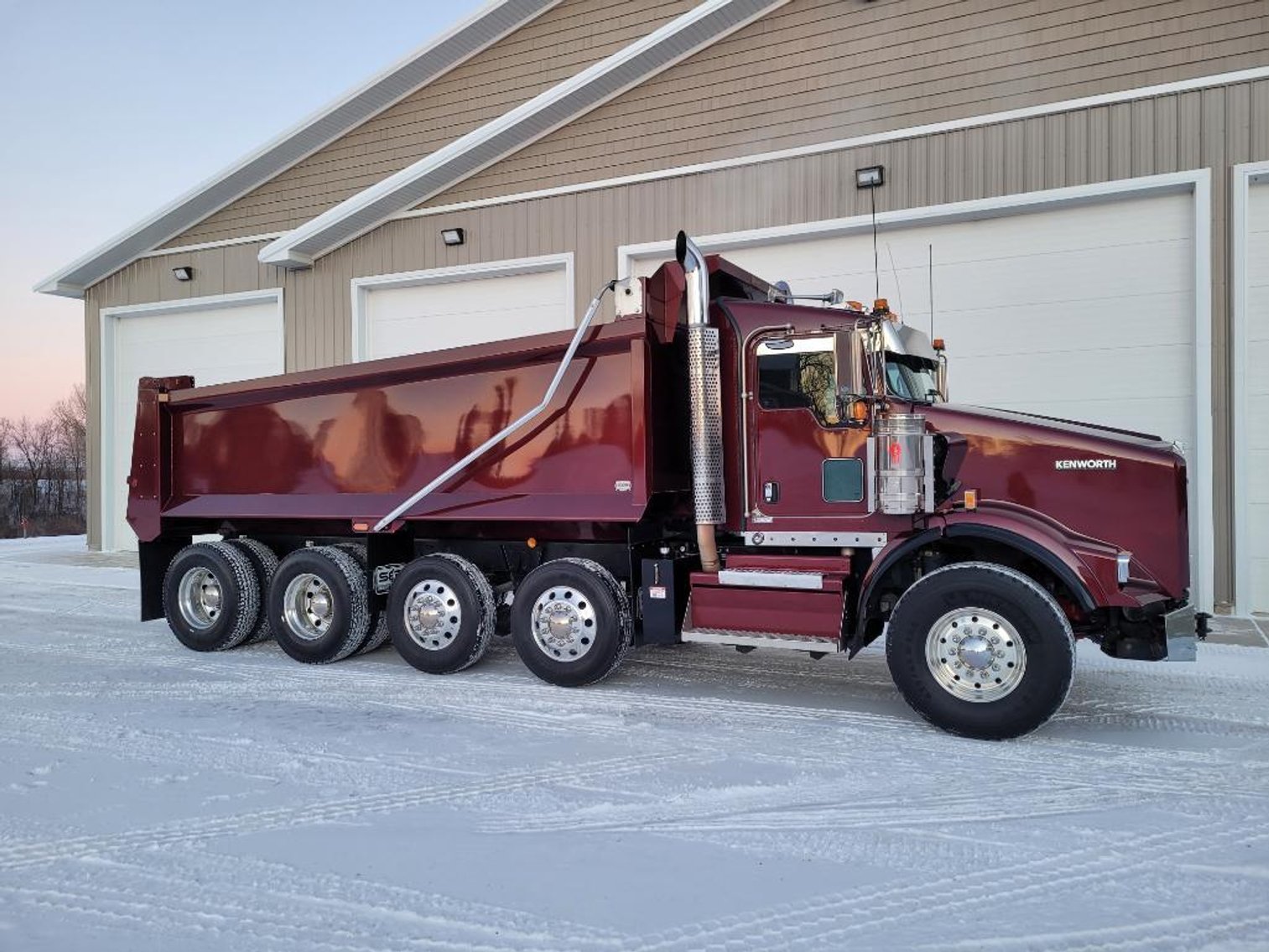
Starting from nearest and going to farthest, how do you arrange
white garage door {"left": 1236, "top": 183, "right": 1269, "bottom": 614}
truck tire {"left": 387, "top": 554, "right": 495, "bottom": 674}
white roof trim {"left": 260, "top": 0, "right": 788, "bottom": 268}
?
truck tire {"left": 387, "top": 554, "right": 495, "bottom": 674}, white garage door {"left": 1236, "top": 183, "right": 1269, "bottom": 614}, white roof trim {"left": 260, "top": 0, "right": 788, "bottom": 268}

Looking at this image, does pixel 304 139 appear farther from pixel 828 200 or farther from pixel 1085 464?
pixel 1085 464

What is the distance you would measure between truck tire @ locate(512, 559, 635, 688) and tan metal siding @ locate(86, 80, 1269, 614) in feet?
21.5

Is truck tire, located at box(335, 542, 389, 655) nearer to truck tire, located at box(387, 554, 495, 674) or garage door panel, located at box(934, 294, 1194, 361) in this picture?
truck tire, located at box(387, 554, 495, 674)

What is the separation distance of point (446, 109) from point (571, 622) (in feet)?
34.4

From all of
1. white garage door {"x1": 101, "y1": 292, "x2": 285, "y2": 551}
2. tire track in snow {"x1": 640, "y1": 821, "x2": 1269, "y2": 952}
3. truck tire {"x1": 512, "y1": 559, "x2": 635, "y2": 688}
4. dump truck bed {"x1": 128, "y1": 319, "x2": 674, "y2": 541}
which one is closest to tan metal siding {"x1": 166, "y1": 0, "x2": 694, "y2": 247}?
white garage door {"x1": 101, "y1": 292, "x2": 285, "y2": 551}

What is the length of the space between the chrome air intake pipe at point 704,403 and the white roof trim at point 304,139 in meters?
9.25

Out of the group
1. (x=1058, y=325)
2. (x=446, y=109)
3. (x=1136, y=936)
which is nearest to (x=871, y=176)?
(x=1058, y=325)

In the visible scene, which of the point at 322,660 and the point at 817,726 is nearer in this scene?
the point at 817,726

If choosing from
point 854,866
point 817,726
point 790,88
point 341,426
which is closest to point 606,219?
point 790,88

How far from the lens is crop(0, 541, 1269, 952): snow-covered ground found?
309 centimetres

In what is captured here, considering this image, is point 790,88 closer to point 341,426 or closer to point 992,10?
point 992,10

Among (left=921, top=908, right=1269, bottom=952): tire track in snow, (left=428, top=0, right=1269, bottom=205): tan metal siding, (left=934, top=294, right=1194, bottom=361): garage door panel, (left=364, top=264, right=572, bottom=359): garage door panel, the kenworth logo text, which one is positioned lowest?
(left=921, top=908, right=1269, bottom=952): tire track in snow

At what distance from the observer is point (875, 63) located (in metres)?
10.9

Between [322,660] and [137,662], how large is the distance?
149cm
